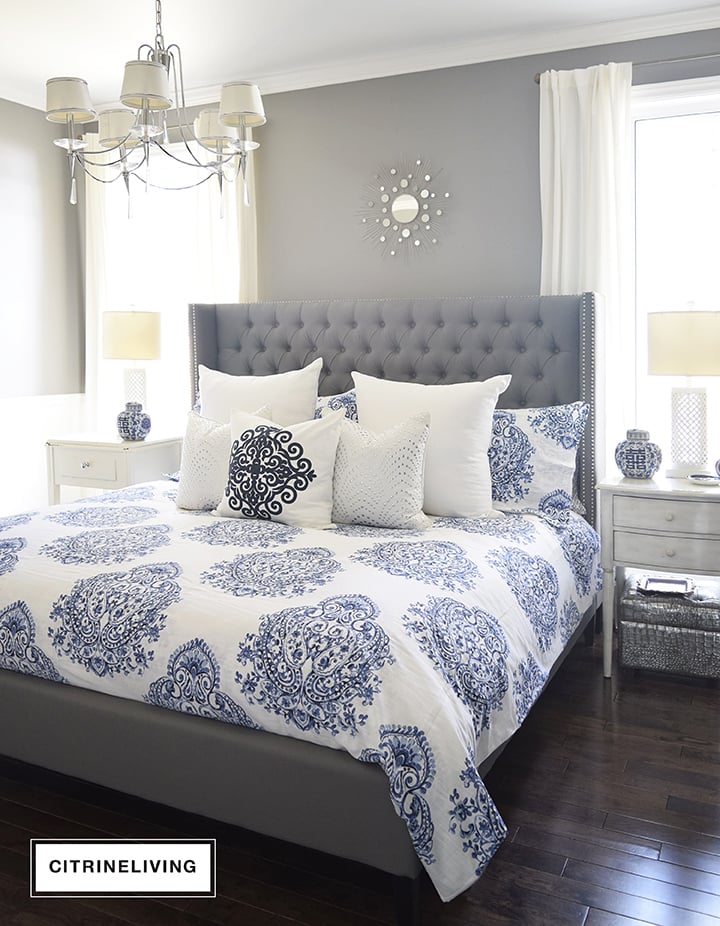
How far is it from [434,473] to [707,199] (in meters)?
1.83

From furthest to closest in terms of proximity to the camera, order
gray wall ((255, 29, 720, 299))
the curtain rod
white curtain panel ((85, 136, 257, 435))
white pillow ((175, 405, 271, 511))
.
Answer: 1. white curtain panel ((85, 136, 257, 435))
2. gray wall ((255, 29, 720, 299))
3. the curtain rod
4. white pillow ((175, 405, 271, 511))

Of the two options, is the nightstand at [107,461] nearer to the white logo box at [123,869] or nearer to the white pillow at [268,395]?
the white pillow at [268,395]

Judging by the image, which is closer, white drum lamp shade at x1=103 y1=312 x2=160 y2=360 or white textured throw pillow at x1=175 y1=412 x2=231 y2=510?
white textured throw pillow at x1=175 y1=412 x2=231 y2=510

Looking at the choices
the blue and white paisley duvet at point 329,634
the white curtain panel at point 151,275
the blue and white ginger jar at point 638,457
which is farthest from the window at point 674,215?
the white curtain panel at point 151,275

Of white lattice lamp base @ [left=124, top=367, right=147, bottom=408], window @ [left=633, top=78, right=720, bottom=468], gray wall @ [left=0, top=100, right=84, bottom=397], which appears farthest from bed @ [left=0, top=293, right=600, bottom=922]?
gray wall @ [left=0, top=100, right=84, bottom=397]

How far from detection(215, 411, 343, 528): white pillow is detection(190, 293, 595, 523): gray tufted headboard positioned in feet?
3.63

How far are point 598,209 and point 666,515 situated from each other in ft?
4.73

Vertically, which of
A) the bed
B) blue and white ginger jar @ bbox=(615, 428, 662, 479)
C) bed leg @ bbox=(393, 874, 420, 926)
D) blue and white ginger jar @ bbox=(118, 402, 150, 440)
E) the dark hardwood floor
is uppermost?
blue and white ginger jar @ bbox=(118, 402, 150, 440)

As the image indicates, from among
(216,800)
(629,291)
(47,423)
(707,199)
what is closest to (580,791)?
(216,800)

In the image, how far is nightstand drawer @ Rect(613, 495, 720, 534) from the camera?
9.86ft

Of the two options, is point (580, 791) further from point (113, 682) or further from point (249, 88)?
point (249, 88)

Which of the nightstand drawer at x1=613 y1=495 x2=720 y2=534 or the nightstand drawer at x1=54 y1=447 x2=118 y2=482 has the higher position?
the nightstand drawer at x1=54 y1=447 x2=118 y2=482

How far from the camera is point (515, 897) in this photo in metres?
1.91

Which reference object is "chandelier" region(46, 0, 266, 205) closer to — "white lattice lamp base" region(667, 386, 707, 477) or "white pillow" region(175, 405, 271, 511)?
"white pillow" region(175, 405, 271, 511)
